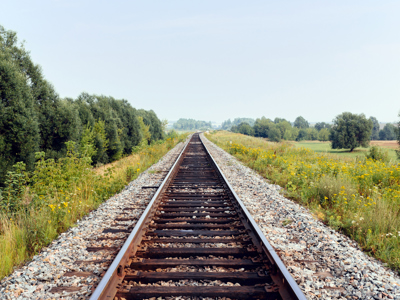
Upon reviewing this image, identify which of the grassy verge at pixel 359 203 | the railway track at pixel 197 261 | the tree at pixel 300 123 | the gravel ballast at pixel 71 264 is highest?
the tree at pixel 300 123

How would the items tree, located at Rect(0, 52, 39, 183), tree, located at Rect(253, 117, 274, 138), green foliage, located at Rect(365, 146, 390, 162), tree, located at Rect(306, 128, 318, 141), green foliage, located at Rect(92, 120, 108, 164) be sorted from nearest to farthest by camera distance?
tree, located at Rect(0, 52, 39, 183) → green foliage, located at Rect(365, 146, 390, 162) → green foliage, located at Rect(92, 120, 108, 164) → tree, located at Rect(253, 117, 274, 138) → tree, located at Rect(306, 128, 318, 141)

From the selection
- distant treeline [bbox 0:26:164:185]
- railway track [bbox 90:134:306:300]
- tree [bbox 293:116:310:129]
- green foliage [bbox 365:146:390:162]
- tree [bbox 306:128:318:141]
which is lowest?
railway track [bbox 90:134:306:300]

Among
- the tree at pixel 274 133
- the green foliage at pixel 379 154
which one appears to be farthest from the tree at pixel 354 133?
the tree at pixel 274 133

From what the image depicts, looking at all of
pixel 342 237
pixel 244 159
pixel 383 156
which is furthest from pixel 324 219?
pixel 383 156

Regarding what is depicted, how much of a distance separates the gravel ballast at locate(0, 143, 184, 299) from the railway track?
0.34 metres

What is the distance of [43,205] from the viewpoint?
4.95m

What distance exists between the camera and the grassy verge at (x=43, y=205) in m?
3.66

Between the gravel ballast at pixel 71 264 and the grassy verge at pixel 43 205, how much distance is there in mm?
216

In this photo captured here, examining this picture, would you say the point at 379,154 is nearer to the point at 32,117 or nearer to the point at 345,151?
the point at 32,117

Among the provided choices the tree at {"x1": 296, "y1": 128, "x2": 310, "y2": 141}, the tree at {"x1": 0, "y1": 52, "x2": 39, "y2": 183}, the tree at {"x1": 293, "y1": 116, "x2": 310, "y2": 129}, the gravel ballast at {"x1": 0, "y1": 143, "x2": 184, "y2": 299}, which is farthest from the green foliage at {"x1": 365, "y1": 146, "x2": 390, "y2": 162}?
the tree at {"x1": 293, "y1": 116, "x2": 310, "y2": 129}

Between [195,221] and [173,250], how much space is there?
1.22 metres

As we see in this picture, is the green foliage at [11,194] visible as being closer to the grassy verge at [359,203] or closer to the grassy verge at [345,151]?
the grassy verge at [359,203]

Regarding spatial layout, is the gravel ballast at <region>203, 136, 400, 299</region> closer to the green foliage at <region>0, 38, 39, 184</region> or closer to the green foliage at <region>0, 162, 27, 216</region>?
the green foliage at <region>0, 162, 27, 216</region>

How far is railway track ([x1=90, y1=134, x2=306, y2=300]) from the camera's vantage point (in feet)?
8.22
